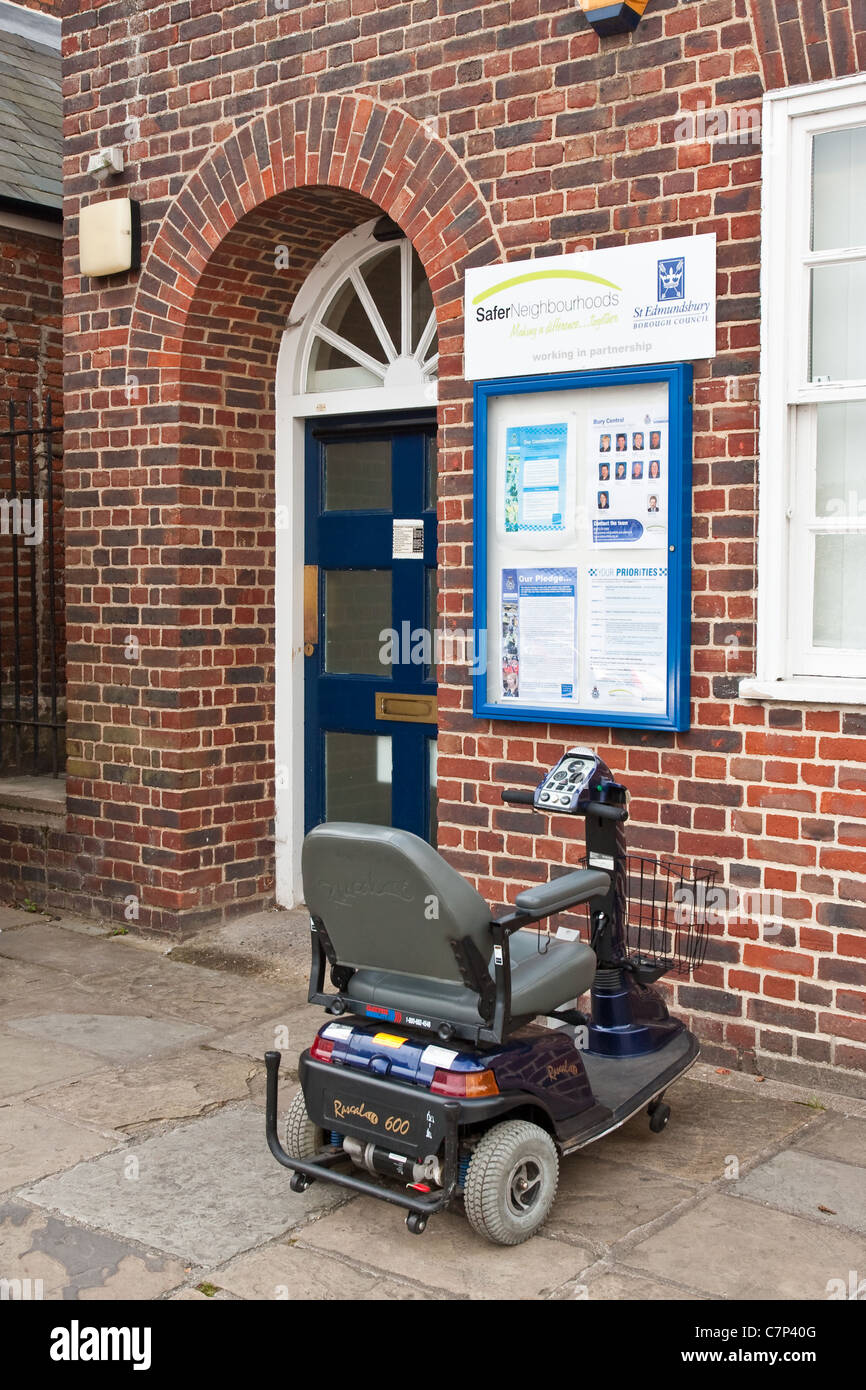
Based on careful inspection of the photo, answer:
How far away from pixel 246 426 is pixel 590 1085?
4146 mm

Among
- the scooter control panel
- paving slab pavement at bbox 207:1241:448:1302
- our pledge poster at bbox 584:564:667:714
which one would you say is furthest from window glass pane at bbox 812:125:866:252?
paving slab pavement at bbox 207:1241:448:1302

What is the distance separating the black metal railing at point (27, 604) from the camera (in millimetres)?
8430

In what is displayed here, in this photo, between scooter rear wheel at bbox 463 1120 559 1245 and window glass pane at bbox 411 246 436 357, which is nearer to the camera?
scooter rear wheel at bbox 463 1120 559 1245

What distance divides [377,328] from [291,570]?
126 cm

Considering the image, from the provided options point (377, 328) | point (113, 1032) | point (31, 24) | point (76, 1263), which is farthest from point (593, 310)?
point (31, 24)

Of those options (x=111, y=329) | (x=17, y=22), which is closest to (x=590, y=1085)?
(x=111, y=329)

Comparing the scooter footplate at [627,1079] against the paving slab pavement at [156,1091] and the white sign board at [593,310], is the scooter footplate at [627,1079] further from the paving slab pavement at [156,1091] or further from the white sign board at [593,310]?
the white sign board at [593,310]

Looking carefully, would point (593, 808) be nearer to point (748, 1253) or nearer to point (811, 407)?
point (748, 1253)

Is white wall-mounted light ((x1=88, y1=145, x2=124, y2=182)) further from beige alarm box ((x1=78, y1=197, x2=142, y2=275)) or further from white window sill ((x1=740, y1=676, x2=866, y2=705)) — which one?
white window sill ((x1=740, y1=676, x2=866, y2=705))

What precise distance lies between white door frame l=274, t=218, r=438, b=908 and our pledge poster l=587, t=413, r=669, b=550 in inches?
84.1

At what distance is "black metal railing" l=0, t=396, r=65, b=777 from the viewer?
843 centimetres

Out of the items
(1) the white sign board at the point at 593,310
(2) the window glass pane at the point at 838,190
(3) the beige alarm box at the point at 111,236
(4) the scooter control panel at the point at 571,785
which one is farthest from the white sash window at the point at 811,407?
(3) the beige alarm box at the point at 111,236

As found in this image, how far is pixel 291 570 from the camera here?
719 cm
